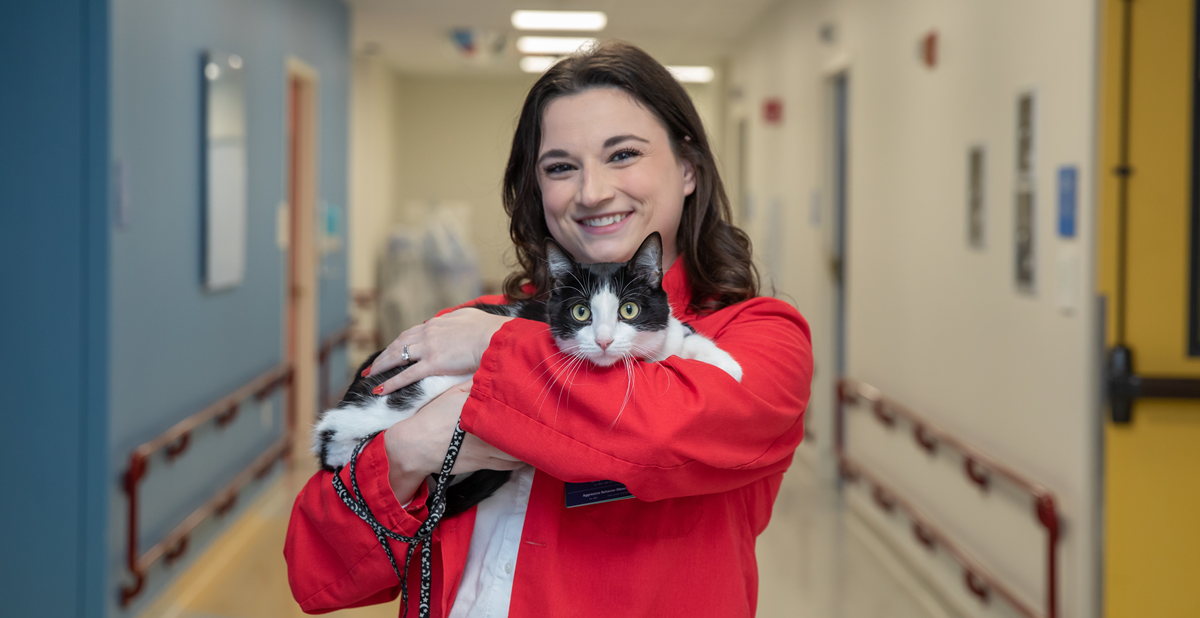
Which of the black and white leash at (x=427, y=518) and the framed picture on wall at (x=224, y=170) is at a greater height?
the framed picture on wall at (x=224, y=170)

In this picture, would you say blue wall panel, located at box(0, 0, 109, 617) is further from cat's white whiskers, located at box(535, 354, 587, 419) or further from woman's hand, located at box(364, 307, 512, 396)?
cat's white whiskers, located at box(535, 354, 587, 419)

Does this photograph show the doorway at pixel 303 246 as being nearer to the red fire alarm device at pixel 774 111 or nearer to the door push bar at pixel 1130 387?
the red fire alarm device at pixel 774 111

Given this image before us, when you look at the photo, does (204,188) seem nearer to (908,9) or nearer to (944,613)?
(908,9)

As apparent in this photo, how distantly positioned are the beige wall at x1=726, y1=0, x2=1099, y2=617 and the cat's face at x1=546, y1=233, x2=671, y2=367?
1744 mm

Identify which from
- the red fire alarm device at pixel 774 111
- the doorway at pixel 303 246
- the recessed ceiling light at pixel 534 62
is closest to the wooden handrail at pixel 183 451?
the doorway at pixel 303 246

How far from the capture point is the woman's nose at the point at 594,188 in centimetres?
107

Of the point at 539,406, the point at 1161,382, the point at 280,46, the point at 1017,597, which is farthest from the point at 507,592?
the point at 280,46

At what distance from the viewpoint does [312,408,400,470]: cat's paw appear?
114 cm

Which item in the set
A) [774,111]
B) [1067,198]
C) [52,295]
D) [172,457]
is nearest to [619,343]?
[1067,198]

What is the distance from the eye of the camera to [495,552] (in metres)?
1.08

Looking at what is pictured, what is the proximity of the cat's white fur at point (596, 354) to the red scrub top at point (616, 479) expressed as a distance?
29 millimetres

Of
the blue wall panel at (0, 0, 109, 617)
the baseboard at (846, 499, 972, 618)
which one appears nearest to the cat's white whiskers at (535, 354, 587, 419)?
the blue wall panel at (0, 0, 109, 617)

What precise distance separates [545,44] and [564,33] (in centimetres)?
64

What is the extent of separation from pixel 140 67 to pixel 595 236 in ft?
8.14
